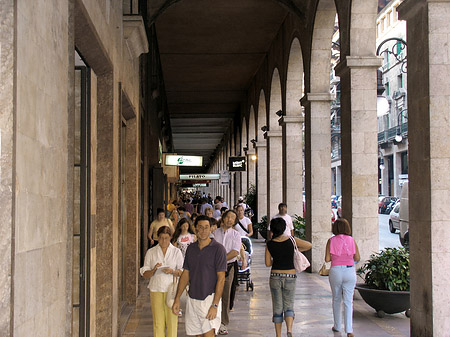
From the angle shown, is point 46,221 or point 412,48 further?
point 412,48

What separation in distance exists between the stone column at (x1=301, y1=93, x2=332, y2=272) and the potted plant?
17.4 ft

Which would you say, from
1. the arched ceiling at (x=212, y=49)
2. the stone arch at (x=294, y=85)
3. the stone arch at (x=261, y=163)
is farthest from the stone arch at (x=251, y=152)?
the stone arch at (x=294, y=85)

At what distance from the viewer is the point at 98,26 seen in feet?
18.5

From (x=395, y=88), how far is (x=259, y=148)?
94.7 feet

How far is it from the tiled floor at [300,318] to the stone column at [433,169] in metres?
1.15

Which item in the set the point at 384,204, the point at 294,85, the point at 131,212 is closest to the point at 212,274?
the point at 131,212

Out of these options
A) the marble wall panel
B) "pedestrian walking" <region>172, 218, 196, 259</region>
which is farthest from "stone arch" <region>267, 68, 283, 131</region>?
the marble wall panel

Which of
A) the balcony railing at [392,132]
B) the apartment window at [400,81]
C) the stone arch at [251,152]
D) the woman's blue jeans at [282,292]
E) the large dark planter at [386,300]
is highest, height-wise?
the apartment window at [400,81]

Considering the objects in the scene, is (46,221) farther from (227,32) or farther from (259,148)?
(259,148)

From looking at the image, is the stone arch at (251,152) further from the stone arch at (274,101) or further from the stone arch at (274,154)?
the stone arch at (274,154)

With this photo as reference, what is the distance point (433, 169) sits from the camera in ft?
22.9

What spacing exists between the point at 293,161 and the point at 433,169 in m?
10.6

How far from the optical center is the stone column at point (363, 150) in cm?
1103

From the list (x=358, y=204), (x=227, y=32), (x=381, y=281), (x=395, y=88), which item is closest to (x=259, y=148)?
(x=227, y=32)
